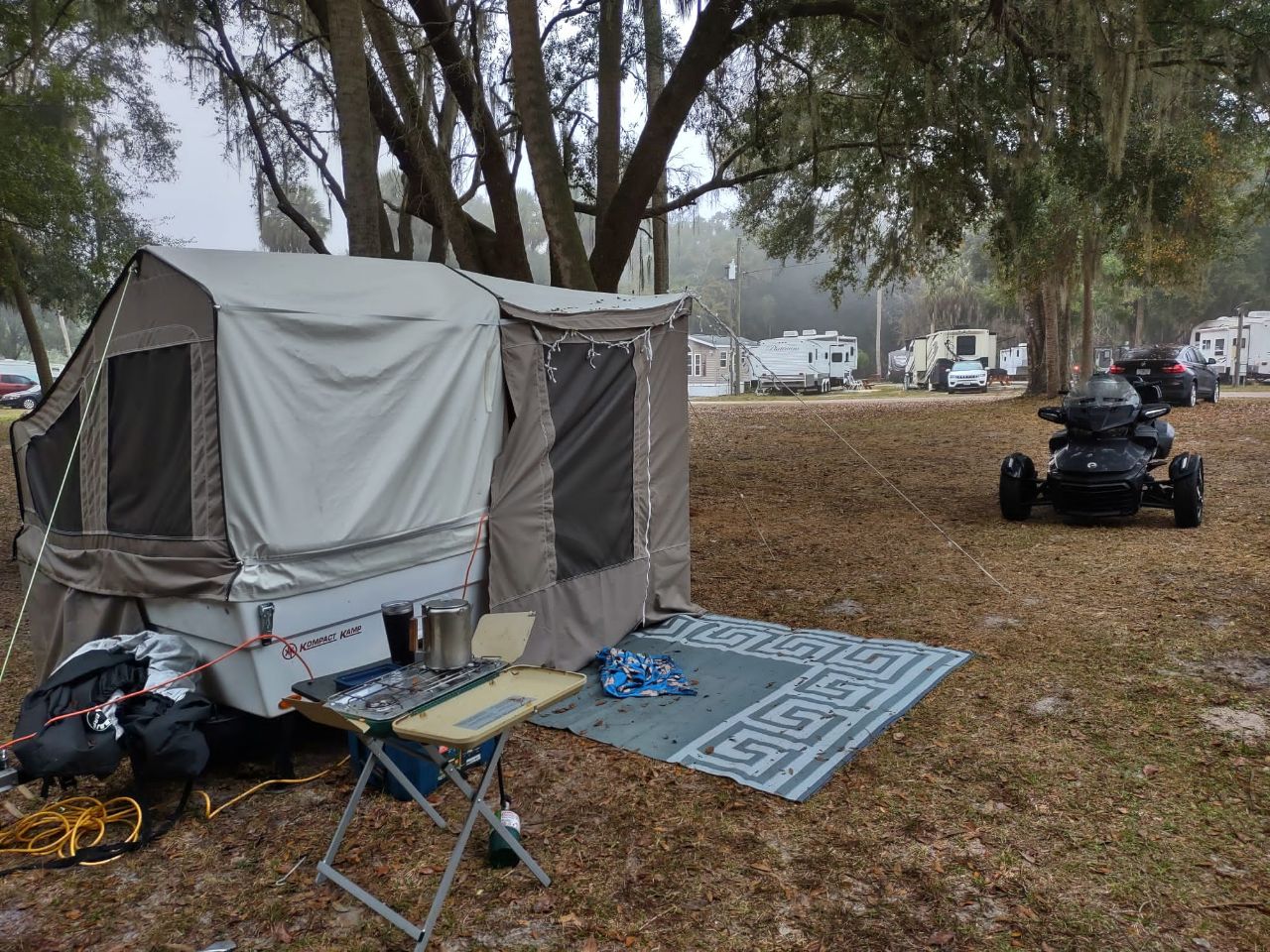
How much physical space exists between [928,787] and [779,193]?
1056 centimetres

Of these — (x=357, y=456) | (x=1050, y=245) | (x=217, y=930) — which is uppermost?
(x=1050, y=245)

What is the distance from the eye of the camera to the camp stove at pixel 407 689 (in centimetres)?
229

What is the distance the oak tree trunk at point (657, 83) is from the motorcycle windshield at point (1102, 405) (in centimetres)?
346

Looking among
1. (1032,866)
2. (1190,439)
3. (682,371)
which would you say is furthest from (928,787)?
(1190,439)

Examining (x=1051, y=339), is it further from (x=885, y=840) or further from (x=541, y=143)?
(x=885, y=840)

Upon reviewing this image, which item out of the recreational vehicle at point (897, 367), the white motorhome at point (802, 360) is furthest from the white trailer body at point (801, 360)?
the recreational vehicle at point (897, 367)

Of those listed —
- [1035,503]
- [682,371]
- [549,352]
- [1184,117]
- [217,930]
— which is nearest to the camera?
[217,930]

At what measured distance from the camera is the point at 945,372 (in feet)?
95.8

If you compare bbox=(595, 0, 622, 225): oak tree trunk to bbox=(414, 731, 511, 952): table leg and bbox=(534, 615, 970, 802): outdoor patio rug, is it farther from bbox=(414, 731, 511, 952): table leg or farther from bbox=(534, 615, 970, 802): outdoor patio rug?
bbox=(414, 731, 511, 952): table leg

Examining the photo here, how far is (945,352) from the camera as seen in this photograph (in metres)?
31.6

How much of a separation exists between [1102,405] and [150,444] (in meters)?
6.32

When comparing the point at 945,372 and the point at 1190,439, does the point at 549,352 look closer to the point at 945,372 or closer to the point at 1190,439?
the point at 1190,439

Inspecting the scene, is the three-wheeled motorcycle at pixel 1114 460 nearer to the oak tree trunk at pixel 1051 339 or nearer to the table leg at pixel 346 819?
the table leg at pixel 346 819

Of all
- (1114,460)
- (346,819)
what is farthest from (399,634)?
(1114,460)
